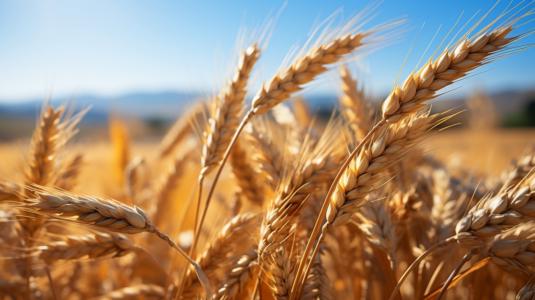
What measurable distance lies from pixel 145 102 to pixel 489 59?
514 feet

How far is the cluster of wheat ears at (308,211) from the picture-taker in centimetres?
77

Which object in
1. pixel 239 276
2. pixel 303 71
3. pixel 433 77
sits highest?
pixel 303 71

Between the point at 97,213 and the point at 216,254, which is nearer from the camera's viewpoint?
the point at 97,213

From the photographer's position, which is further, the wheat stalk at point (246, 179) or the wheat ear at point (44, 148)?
the wheat stalk at point (246, 179)

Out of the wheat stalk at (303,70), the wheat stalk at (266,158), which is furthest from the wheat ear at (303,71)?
the wheat stalk at (266,158)

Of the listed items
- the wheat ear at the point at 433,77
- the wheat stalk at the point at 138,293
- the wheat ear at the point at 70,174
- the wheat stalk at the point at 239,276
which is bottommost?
the wheat stalk at the point at 138,293

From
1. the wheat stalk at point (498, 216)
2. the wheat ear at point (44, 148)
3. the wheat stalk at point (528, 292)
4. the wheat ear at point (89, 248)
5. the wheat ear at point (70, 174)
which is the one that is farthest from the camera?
the wheat ear at point (70, 174)

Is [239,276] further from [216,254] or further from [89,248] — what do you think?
[89,248]

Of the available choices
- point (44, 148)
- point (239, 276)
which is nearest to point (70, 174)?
point (44, 148)

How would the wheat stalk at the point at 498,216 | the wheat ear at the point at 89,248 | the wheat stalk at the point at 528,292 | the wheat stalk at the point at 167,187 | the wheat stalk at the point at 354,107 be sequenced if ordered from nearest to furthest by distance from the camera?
the wheat stalk at the point at 498,216, the wheat stalk at the point at 528,292, the wheat ear at the point at 89,248, the wheat stalk at the point at 354,107, the wheat stalk at the point at 167,187

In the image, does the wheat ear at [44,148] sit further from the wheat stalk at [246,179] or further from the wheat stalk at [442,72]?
the wheat stalk at [442,72]

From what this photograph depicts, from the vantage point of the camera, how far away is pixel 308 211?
115cm

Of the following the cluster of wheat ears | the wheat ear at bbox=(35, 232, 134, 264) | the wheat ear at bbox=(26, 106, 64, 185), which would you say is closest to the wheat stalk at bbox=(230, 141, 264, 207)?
the cluster of wheat ears

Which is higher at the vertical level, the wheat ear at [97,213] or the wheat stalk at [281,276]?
the wheat ear at [97,213]
